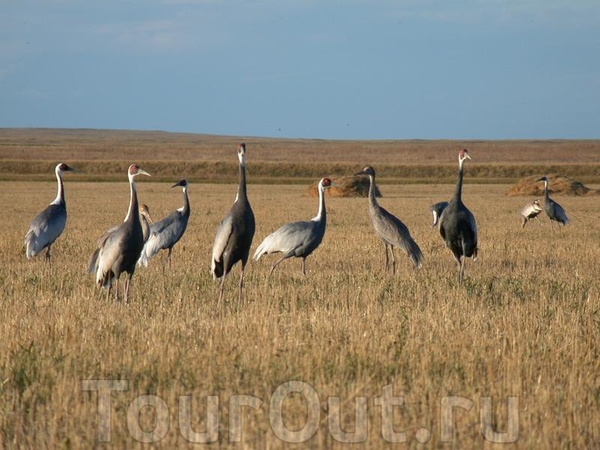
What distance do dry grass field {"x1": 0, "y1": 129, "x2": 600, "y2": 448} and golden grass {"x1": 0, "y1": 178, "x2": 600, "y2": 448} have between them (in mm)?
18

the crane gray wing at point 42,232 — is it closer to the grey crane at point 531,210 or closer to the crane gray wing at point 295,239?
the crane gray wing at point 295,239

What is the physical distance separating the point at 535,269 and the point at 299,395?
8065mm

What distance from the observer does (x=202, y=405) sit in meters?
5.40

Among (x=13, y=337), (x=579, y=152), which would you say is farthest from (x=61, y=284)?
(x=579, y=152)

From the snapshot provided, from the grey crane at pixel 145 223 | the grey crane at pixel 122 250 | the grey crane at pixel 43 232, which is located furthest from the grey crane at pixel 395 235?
the grey crane at pixel 43 232

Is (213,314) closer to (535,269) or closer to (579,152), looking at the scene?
(535,269)

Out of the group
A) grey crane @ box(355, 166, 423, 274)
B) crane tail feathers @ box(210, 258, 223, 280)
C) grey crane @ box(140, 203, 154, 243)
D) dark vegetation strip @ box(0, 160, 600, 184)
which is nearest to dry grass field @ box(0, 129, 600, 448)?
crane tail feathers @ box(210, 258, 223, 280)

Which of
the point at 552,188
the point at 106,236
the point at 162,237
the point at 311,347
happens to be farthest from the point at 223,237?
the point at 552,188

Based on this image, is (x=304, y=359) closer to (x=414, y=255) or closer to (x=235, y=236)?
(x=235, y=236)

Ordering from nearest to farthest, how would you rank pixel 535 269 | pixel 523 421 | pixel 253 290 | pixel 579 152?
pixel 523 421 → pixel 253 290 → pixel 535 269 → pixel 579 152

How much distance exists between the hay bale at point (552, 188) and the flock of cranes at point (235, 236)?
918 inches

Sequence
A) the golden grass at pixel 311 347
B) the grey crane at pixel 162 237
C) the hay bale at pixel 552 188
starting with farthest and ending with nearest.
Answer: the hay bale at pixel 552 188 → the grey crane at pixel 162 237 → the golden grass at pixel 311 347

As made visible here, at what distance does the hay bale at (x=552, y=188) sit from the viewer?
37000 millimetres

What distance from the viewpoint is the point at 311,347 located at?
272 inches
